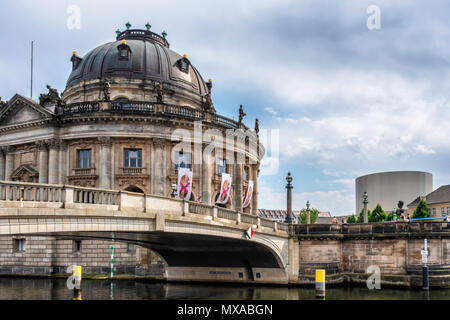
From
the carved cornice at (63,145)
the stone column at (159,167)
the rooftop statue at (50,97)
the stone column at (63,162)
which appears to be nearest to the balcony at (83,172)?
the stone column at (63,162)

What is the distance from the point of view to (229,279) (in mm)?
40812

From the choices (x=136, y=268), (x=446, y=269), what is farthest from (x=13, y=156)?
(x=446, y=269)

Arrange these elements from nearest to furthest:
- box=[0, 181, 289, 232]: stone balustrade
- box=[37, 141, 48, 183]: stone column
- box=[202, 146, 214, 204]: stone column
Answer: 1. box=[0, 181, 289, 232]: stone balustrade
2. box=[37, 141, 48, 183]: stone column
3. box=[202, 146, 214, 204]: stone column

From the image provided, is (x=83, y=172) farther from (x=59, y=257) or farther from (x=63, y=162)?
(x=59, y=257)

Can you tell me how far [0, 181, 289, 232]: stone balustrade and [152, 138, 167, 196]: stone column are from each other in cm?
1610

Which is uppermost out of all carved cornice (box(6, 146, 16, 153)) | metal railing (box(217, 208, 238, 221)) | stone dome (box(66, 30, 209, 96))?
stone dome (box(66, 30, 209, 96))

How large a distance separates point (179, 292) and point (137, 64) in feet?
87.4

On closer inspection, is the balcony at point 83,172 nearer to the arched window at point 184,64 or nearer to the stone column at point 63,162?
the stone column at point 63,162

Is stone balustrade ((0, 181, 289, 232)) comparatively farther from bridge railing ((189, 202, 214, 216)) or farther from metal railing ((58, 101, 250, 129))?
Result: metal railing ((58, 101, 250, 129))

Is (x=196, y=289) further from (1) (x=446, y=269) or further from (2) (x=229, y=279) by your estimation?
(1) (x=446, y=269)

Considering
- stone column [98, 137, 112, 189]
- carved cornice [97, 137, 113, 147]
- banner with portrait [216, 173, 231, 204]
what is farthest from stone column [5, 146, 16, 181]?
banner with portrait [216, 173, 231, 204]

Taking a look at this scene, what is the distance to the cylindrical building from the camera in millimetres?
106938

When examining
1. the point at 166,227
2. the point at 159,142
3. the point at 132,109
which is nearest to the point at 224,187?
the point at 159,142

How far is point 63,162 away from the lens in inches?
1853
